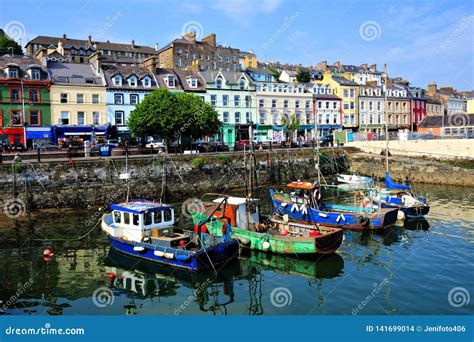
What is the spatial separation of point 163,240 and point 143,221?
4.89ft

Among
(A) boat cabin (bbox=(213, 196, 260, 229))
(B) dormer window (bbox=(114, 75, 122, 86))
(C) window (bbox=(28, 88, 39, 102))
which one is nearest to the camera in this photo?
(A) boat cabin (bbox=(213, 196, 260, 229))

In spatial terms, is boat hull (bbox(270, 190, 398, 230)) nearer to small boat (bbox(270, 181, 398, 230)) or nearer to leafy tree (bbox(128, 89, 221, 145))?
small boat (bbox(270, 181, 398, 230))

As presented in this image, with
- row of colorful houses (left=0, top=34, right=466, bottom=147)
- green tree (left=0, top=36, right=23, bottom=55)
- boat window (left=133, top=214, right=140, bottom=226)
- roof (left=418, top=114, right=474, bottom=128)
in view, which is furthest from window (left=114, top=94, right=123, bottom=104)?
roof (left=418, top=114, right=474, bottom=128)

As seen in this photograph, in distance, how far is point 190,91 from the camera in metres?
52.7

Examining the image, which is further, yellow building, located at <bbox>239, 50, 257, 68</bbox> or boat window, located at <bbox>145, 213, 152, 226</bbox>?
yellow building, located at <bbox>239, 50, 257, 68</bbox>

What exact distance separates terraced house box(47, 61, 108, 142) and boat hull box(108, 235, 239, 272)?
2691 cm

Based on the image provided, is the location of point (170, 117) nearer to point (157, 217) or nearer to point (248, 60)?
point (157, 217)

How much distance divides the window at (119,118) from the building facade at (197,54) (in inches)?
901

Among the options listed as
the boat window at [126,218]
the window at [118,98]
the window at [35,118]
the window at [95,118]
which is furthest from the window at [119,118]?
the boat window at [126,218]

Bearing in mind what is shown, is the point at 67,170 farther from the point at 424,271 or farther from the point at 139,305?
the point at 424,271

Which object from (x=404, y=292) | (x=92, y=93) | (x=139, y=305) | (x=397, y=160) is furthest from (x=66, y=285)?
(x=397, y=160)

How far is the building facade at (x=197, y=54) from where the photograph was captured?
236ft

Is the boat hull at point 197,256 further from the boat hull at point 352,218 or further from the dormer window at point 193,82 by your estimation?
the dormer window at point 193,82

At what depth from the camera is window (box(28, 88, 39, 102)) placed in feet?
141
